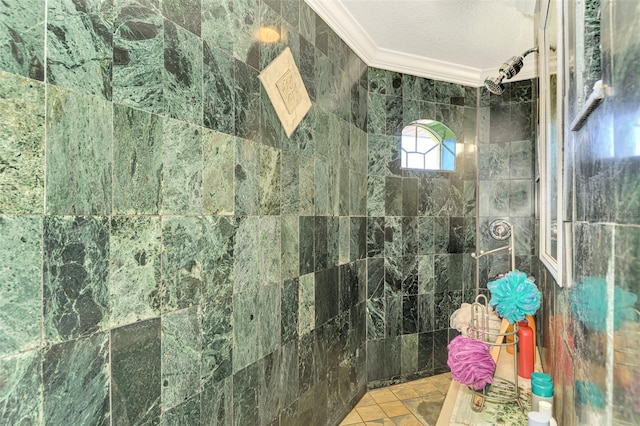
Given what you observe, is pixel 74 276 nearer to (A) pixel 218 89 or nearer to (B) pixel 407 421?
(A) pixel 218 89

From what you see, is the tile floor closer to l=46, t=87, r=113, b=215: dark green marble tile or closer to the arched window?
the arched window

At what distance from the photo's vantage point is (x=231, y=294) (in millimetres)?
1696

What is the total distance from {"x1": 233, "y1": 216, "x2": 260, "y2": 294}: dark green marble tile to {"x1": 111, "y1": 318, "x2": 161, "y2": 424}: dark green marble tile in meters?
0.47

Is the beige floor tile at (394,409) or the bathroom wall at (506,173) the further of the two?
the bathroom wall at (506,173)

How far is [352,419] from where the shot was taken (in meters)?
2.93

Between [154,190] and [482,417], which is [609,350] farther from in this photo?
[154,190]

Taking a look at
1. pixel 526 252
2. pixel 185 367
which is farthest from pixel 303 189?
pixel 526 252

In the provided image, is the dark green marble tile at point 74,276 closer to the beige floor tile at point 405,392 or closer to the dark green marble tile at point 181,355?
the dark green marble tile at point 181,355

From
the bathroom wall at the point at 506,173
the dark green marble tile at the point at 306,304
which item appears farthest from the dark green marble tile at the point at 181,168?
the bathroom wall at the point at 506,173

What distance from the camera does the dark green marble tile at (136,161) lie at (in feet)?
3.89

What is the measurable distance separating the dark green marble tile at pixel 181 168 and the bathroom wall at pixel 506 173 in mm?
3082

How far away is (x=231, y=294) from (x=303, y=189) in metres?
0.86

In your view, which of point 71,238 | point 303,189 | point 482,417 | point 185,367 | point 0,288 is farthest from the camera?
point 303,189

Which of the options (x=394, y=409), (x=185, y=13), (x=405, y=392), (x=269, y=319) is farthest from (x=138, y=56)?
(x=405, y=392)
